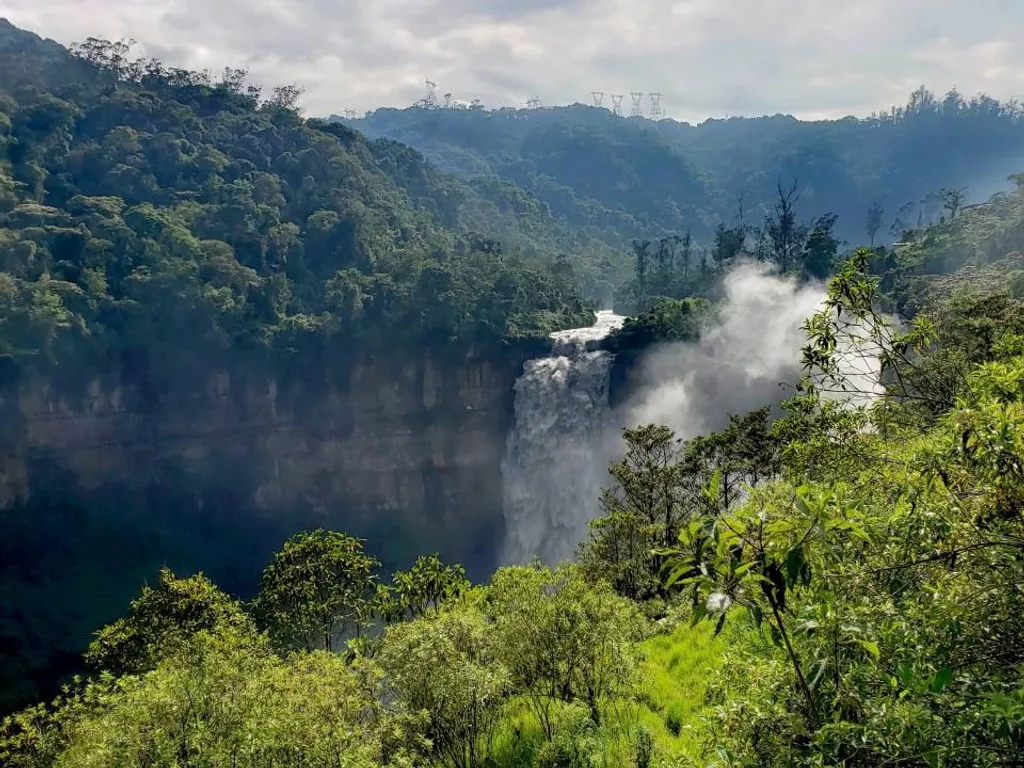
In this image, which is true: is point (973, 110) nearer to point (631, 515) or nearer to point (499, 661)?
point (631, 515)

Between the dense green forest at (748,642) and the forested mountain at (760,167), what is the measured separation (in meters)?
124

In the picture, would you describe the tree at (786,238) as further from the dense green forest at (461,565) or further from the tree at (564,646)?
the tree at (564,646)

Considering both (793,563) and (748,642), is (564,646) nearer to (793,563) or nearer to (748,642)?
(748,642)

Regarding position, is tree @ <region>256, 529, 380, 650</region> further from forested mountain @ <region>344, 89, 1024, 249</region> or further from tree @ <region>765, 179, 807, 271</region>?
forested mountain @ <region>344, 89, 1024, 249</region>

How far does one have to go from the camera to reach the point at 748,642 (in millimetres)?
6500

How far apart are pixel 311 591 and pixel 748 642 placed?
1818 cm

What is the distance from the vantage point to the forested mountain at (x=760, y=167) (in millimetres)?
143000

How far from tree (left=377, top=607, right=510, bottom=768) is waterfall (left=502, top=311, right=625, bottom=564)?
117ft

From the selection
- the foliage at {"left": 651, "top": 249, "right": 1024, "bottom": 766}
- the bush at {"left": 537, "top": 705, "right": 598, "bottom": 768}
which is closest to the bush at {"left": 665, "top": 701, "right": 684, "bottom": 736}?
the bush at {"left": 537, "top": 705, "right": 598, "bottom": 768}

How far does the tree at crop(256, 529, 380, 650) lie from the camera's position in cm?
2172

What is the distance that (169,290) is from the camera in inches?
1839

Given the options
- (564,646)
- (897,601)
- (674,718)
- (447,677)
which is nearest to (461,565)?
(674,718)

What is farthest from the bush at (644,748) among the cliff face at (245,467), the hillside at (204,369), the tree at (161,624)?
the cliff face at (245,467)

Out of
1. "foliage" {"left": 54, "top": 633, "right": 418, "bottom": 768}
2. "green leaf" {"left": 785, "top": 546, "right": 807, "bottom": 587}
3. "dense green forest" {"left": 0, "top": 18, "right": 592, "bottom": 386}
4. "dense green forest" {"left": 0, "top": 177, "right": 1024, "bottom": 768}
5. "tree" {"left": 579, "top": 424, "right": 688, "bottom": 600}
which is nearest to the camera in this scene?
"green leaf" {"left": 785, "top": 546, "right": 807, "bottom": 587}
